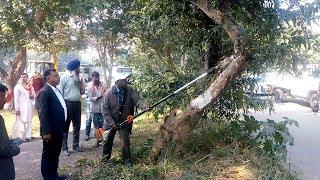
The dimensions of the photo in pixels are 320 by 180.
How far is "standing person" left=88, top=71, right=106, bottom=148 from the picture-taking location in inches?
340

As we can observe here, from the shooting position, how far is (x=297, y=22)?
18.0 feet

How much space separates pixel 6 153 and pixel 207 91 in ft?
10.3

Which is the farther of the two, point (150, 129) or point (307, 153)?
point (150, 129)

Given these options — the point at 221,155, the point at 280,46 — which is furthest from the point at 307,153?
the point at 280,46

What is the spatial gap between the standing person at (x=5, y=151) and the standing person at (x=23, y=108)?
5.30 metres

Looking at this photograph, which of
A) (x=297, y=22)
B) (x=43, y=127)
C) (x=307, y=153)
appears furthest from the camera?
(x=307, y=153)

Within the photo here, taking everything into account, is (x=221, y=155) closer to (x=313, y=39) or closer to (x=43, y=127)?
(x=313, y=39)

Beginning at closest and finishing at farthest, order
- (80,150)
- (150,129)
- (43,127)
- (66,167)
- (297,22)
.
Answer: (43,127) → (297,22) → (66,167) → (80,150) → (150,129)

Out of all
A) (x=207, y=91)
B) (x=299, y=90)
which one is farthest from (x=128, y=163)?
(x=299, y=90)

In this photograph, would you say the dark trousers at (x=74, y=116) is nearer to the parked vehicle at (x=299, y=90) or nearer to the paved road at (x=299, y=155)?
the paved road at (x=299, y=155)

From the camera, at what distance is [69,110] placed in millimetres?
7227

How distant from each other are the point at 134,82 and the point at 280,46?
261 centimetres

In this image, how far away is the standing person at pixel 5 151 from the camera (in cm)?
377

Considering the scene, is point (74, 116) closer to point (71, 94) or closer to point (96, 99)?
point (71, 94)
